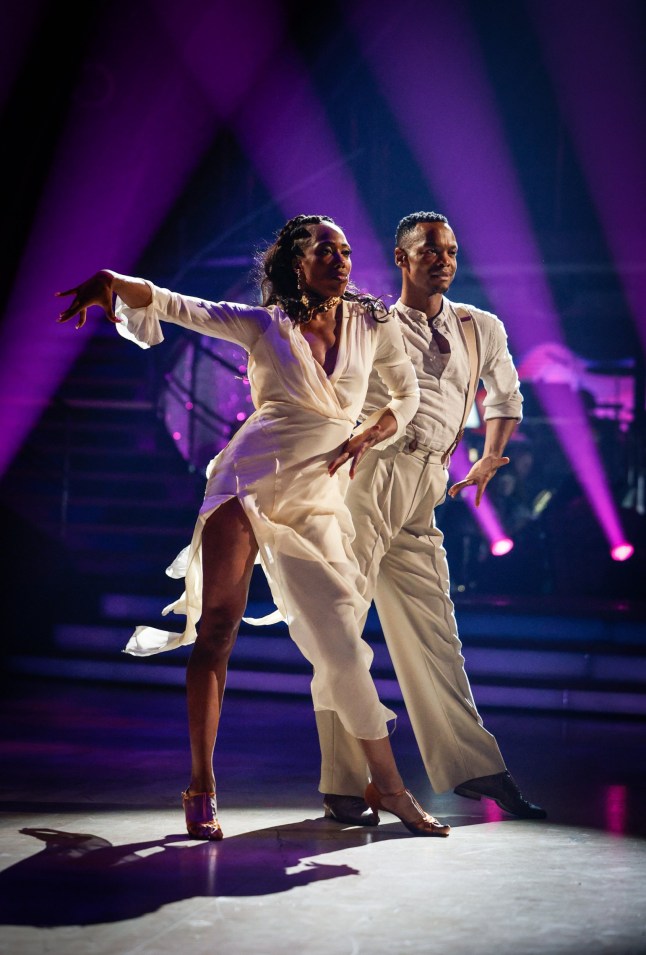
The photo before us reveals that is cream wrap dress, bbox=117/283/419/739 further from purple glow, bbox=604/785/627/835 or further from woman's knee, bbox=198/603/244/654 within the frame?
purple glow, bbox=604/785/627/835

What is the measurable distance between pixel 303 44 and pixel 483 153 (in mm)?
1764

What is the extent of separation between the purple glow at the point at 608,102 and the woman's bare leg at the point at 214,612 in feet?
22.8

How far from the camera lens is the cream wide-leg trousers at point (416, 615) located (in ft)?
10.5

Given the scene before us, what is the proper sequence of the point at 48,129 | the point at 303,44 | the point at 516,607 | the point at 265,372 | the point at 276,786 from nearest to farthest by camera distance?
the point at 265,372
the point at 276,786
the point at 516,607
the point at 48,129
the point at 303,44

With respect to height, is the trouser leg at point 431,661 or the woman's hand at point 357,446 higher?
the woman's hand at point 357,446

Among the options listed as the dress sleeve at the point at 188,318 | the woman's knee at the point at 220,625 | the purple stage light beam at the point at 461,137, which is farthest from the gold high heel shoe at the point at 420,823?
the purple stage light beam at the point at 461,137

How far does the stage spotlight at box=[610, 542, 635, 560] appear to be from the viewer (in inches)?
283

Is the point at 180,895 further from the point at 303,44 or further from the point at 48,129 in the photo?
the point at 303,44

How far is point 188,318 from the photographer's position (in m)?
2.79

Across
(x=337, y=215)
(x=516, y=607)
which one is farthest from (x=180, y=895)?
(x=337, y=215)

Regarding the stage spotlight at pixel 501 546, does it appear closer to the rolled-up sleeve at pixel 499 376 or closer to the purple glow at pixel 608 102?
the purple glow at pixel 608 102

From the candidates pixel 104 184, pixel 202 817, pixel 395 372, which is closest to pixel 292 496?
pixel 395 372

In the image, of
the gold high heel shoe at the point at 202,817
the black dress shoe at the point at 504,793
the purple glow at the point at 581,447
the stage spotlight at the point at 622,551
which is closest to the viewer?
the gold high heel shoe at the point at 202,817

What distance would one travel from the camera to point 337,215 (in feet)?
31.5
